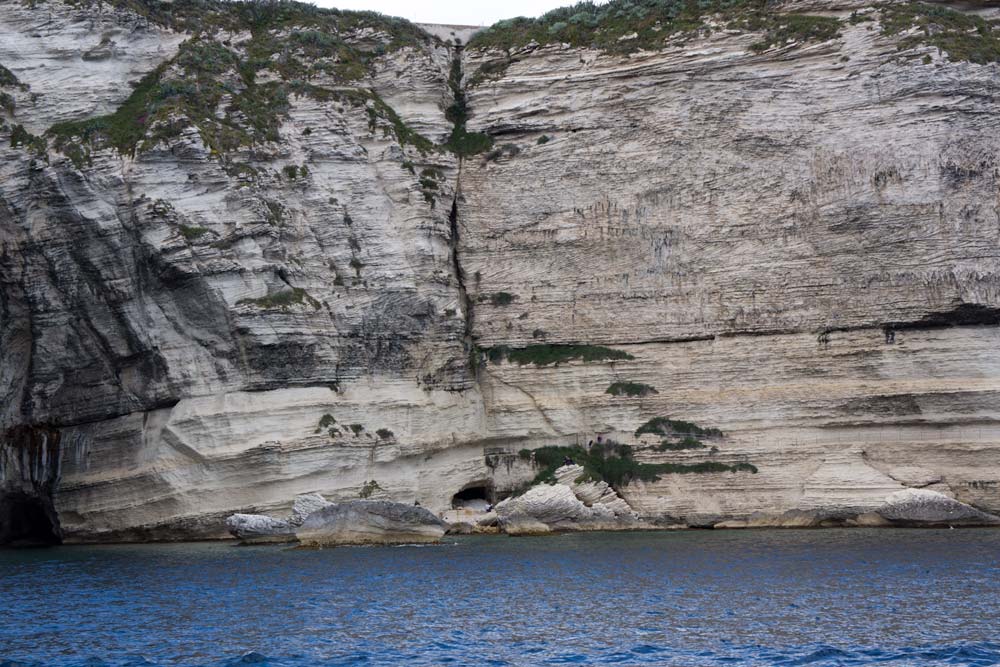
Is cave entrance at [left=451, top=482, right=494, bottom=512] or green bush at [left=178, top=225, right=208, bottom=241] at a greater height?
green bush at [left=178, top=225, right=208, bottom=241]

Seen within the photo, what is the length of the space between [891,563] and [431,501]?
18.1 m

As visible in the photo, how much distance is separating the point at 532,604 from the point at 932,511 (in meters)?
18.0

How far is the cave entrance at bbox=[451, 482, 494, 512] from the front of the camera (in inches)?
1730

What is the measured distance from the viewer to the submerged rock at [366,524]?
37.2 m

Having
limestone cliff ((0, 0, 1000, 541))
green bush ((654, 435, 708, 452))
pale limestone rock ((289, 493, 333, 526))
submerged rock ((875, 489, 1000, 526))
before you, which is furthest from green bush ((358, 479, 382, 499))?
submerged rock ((875, 489, 1000, 526))

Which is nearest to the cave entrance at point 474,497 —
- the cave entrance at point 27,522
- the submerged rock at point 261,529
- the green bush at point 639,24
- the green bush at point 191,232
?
the submerged rock at point 261,529

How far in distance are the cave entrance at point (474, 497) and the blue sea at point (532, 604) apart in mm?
8211

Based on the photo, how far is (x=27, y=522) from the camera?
46.9 m

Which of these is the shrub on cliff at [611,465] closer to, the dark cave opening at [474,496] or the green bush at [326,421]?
the dark cave opening at [474,496]

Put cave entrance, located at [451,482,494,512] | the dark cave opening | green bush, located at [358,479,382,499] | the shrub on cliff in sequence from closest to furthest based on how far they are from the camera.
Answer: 1. green bush, located at [358,479,382,499]
2. the shrub on cliff
3. cave entrance, located at [451,482,494,512]
4. the dark cave opening

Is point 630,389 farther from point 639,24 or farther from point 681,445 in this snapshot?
point 639,24

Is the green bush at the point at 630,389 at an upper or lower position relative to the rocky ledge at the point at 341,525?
upper

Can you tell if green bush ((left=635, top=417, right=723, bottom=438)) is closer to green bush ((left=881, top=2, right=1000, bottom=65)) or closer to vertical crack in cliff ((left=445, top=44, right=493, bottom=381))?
vertical crack in cliff ((left=445, top=44, right=493, bottom=381))

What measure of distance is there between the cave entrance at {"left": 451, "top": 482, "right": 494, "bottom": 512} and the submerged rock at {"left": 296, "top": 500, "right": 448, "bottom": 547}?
18.2 ft
